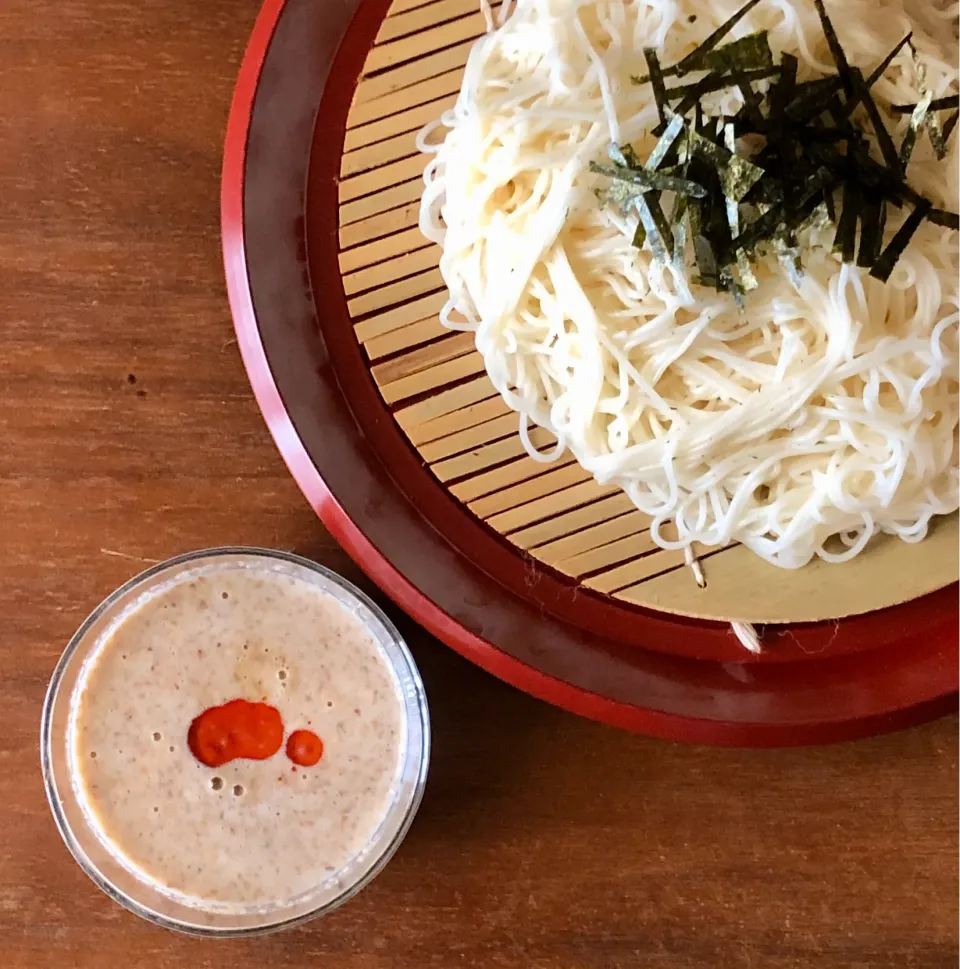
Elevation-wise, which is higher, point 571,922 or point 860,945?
point 571,922

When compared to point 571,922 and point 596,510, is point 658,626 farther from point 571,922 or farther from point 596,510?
point 571,922

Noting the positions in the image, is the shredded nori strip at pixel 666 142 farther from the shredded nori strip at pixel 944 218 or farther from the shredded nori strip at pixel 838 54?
the shredded nori strip at pixel 944 218

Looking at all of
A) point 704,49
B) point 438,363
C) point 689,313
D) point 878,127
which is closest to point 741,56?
point 704,49

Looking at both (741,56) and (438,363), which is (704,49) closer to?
(741,56)

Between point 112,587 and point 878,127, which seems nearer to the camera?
point 878,127

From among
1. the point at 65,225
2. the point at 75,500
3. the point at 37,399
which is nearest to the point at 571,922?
the point at 75,500

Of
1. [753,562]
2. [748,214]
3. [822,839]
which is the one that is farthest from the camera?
[822,839]
